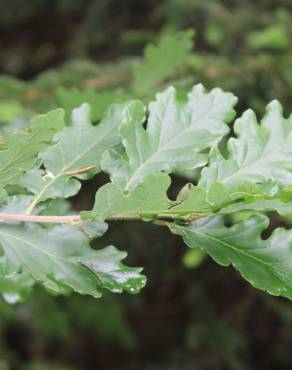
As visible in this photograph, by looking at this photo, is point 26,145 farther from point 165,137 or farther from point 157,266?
point 157,266

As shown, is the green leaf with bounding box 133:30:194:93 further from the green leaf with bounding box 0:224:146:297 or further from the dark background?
the green leaf with bounding box 0:224:146:297

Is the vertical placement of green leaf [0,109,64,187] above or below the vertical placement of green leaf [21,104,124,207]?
above

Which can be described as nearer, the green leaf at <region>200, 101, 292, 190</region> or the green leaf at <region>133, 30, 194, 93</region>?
the green leaf at <region>200, 101, 292, 190</region>

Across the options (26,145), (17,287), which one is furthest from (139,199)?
(17,287)

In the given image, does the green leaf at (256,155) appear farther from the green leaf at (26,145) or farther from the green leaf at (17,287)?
the green leaf at (17,287)

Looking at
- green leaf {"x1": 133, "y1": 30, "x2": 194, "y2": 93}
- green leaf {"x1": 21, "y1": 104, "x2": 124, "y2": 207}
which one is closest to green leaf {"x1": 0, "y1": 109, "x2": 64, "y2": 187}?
green leaf {"x1": 21, "y1": 104, "x2": 124, "y2": 207}

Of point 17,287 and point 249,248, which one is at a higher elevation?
point 249,248

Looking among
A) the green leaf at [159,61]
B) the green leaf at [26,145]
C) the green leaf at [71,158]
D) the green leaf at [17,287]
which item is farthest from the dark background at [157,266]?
the green leaf at [26,145]
